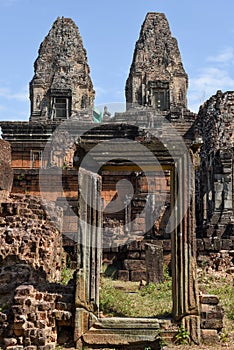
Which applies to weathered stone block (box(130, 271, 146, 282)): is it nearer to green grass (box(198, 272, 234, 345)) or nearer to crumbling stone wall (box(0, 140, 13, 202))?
green grass (box(198, 272, 234, 345))

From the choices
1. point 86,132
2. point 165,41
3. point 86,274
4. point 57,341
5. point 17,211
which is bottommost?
point 57,341

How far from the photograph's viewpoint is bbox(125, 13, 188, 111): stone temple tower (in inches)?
1256

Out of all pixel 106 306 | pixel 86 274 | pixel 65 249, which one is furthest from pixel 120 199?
pixel 86 274

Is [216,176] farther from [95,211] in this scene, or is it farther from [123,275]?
[95,211]

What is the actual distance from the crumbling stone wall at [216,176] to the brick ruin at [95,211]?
0.04 meters

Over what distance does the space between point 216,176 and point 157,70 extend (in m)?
15.6

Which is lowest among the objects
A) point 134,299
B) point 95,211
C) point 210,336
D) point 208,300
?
point 210,336

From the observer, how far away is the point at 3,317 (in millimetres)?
7230

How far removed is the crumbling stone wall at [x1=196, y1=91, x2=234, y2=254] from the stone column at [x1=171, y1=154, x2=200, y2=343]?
595cm

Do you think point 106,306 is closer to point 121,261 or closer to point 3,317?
point 3,317

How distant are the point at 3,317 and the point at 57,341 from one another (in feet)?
2.59

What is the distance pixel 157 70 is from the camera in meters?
32.4

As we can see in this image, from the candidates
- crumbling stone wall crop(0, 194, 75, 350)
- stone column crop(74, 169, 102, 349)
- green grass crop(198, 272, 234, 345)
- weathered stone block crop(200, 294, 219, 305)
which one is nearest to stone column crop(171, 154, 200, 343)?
weathered stone block crop(200, 294, 219, 305)

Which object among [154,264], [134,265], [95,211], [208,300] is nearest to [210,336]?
[208,300]
